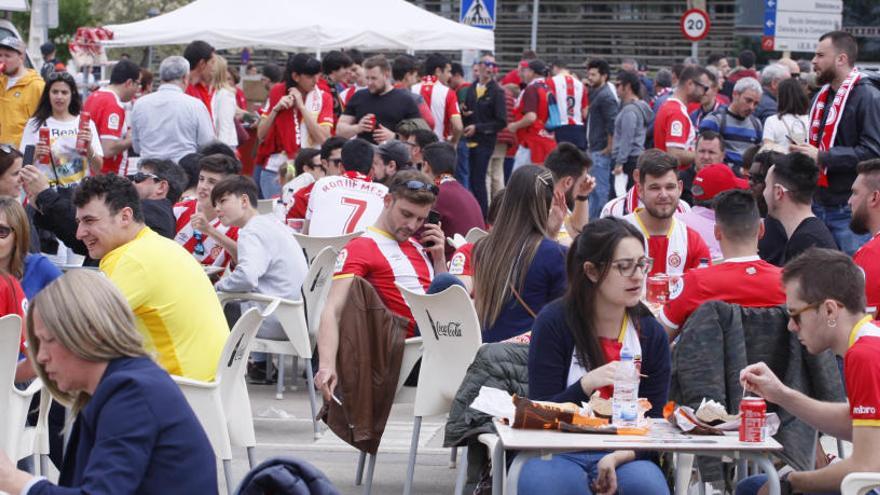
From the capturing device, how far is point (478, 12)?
19156 millimetres

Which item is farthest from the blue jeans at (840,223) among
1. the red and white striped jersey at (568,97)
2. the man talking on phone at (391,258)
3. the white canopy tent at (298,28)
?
the white canopy tent at (298,28)

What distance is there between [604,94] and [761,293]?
37.5 feet

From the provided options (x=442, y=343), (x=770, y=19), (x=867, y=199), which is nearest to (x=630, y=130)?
(x=770, y=19)

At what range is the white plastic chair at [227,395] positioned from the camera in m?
5.30

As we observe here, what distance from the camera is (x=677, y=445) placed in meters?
4.16

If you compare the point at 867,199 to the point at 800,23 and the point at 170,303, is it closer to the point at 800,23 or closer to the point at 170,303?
the point at 170,303

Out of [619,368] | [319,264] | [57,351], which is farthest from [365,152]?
[57,351]

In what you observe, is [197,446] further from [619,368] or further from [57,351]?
[619,368]

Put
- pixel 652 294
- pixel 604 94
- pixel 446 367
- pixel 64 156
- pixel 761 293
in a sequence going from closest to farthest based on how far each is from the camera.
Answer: pixel 761 293
pixel 446 367
pixel 652 294
pixel 64 156
pixel 604 94

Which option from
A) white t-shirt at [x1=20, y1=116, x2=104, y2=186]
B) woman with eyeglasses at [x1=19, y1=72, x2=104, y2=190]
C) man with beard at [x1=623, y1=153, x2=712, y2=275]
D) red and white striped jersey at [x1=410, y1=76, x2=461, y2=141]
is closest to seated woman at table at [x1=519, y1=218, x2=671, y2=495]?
man with beard at [x1=623, y1=153, x2=712, y2=275]

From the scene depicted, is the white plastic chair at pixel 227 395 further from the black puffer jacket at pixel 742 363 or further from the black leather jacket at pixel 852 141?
the black leather jacket at pixel 852 141

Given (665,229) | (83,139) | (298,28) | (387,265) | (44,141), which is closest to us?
(387,265)

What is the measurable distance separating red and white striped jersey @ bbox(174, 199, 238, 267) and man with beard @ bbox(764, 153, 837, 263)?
3522 millimetres

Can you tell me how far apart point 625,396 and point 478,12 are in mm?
15186
